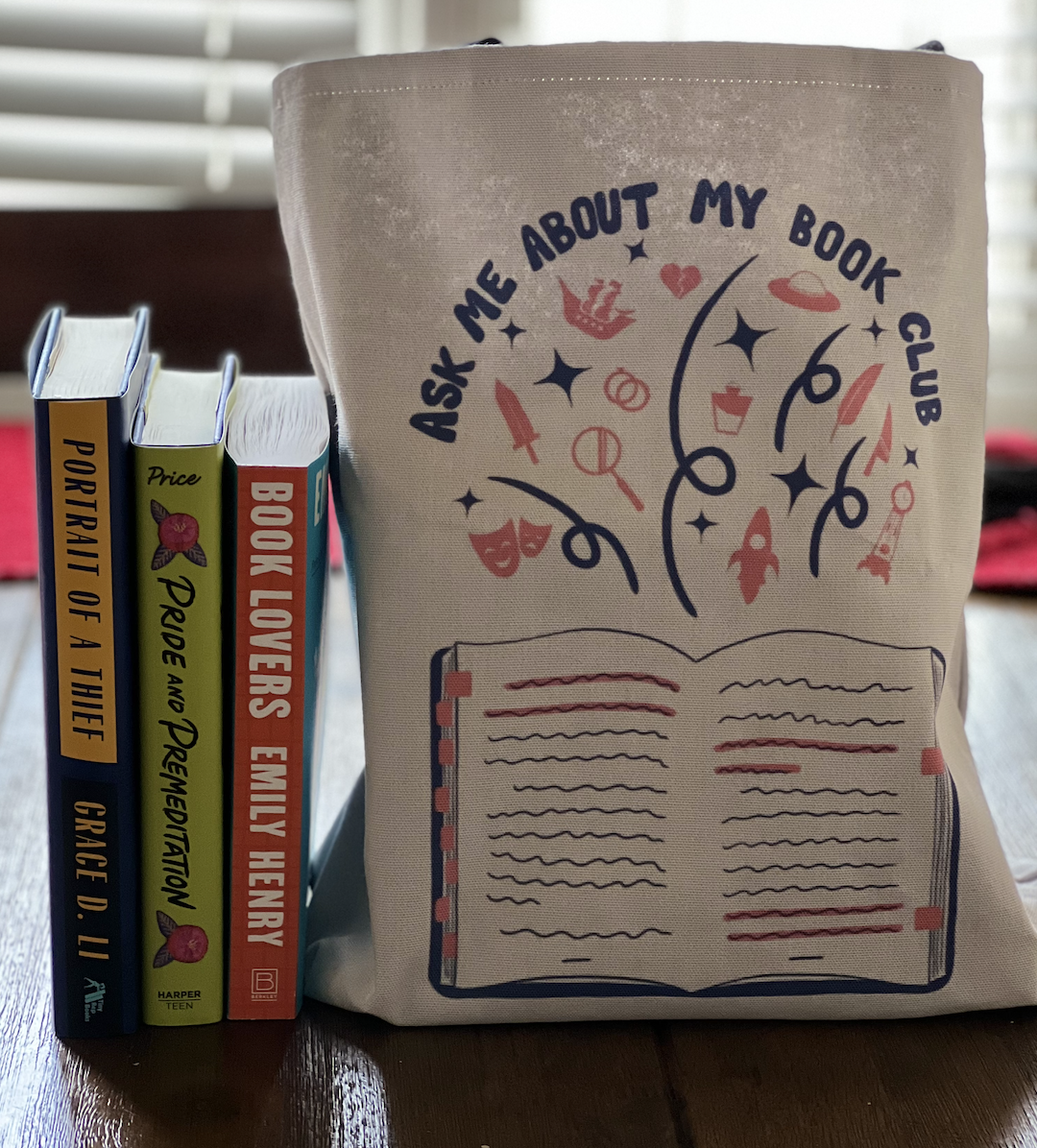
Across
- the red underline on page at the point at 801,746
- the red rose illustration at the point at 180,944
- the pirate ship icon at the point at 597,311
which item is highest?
the pirate ship icon at the point at 597,311

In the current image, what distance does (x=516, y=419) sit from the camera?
1.86 ft

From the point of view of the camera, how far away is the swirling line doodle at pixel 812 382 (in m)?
0.57

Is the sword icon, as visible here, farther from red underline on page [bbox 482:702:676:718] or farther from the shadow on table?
the shadow on table

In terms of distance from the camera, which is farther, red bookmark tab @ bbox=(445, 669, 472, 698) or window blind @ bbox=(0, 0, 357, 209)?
window blind @ bbox=(0, 0, 357, 209)

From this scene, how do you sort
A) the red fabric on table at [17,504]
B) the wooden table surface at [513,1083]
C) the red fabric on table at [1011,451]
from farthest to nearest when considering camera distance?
the red fabric on table at [1011,451] → the red fabric on table at [17,504] → the wooden table surface at [513,1083]

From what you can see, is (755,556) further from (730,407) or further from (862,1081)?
(862,1081)

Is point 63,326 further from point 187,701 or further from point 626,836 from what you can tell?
point 626,836

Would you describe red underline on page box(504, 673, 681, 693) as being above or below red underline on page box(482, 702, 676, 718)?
above

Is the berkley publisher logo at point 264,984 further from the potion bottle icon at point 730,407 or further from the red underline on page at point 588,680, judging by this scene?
the potion bottle icon at point 730,407

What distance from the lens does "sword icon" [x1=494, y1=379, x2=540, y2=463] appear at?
22.3 inches

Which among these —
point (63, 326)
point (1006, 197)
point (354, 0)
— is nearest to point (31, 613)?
point (63, 326)

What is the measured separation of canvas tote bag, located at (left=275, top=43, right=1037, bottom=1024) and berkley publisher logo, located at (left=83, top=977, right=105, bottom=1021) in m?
0.09

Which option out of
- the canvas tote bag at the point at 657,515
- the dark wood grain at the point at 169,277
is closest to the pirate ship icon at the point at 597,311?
the canvas tote bag at the point at 657,515

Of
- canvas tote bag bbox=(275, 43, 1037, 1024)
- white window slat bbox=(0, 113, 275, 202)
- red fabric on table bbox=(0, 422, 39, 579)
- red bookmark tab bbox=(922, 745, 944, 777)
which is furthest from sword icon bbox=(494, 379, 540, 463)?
white window slat bbox=(0, 113, 275, 202)
